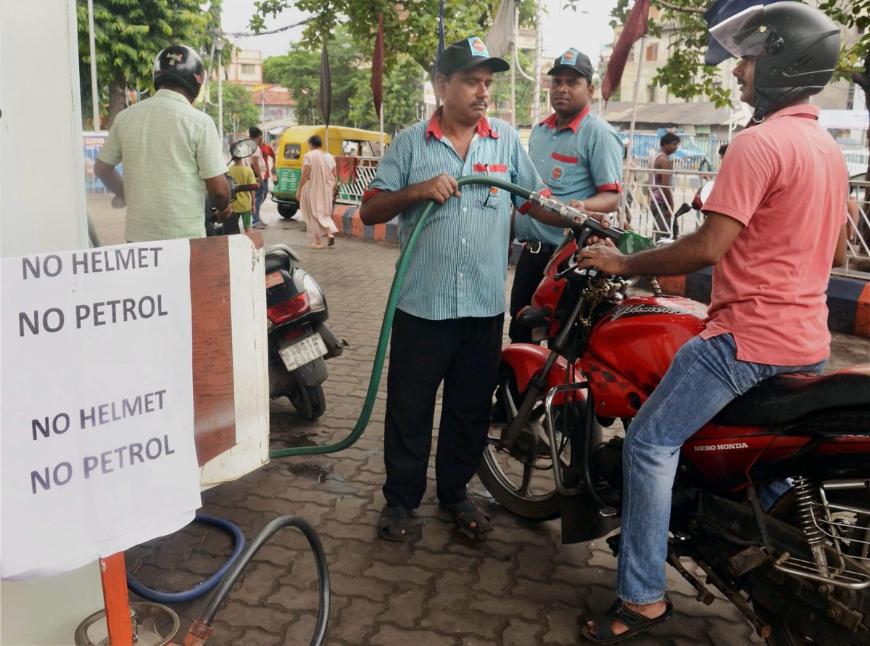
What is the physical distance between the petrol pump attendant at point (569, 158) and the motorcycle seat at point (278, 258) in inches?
53.2

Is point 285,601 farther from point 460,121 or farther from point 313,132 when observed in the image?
point 313,132

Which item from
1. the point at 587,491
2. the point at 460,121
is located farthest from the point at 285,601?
the point at 460,121

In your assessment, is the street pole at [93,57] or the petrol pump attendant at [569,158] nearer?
the street pole at [93,57]

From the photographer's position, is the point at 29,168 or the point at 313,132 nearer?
the point at 29,168

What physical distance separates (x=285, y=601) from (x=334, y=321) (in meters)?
4.75

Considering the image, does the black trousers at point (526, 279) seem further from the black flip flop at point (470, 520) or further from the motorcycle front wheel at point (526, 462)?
the black flip flop at point (470, 520)

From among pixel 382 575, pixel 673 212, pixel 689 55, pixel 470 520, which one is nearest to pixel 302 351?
pixel 470 520

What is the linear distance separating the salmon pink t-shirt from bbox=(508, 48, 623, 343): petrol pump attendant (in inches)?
78.4

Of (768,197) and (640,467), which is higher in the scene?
(768,197)

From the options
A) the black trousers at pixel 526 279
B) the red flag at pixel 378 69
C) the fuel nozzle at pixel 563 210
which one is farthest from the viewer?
the red flag at pixel 378 69

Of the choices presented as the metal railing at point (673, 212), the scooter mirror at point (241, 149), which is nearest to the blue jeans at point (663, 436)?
the scooter mirror at point (241, 149)

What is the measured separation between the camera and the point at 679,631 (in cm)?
275

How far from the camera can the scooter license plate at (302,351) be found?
443 centimetres

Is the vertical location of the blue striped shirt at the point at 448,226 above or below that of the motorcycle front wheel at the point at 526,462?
above
